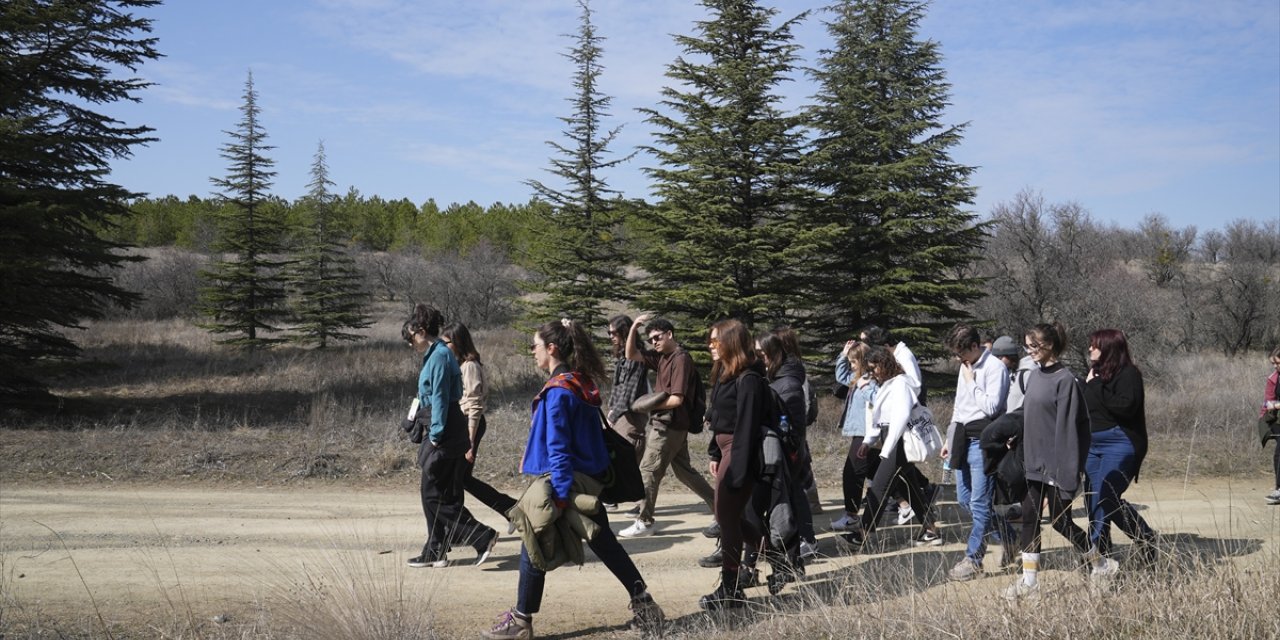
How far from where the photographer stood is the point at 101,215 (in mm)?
21938

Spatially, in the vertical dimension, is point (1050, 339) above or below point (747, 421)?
above

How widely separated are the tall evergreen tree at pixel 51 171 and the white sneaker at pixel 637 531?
15.1 meters

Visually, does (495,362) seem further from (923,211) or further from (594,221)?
(923,211)

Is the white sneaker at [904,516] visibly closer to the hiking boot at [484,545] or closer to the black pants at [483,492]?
the black pants at [483,492]

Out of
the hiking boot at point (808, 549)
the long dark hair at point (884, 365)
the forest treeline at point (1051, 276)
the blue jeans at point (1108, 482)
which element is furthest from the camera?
the forest treeline at point (1051, 276)

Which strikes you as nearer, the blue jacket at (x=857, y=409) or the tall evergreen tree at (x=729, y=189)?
the blue jacket at (x=857, y=409)

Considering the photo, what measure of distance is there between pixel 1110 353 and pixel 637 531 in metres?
4.60

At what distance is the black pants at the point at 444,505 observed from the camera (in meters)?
7.45

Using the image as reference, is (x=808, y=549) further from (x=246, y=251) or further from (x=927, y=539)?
(x=246, y=251)

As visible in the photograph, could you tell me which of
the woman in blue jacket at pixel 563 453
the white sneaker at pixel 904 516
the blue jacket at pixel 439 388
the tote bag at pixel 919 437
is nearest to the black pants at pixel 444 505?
the blue jacket at pixel 439 388

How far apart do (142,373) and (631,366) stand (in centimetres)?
2502

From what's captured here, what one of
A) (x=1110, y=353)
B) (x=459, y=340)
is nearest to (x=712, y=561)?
(x=459, y=340)

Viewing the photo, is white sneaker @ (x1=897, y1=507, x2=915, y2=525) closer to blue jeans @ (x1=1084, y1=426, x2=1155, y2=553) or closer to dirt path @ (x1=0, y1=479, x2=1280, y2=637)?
dirt path @ (x1=0, y1=479, x2=1280, y2=637)

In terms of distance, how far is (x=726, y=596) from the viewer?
19.6ft
